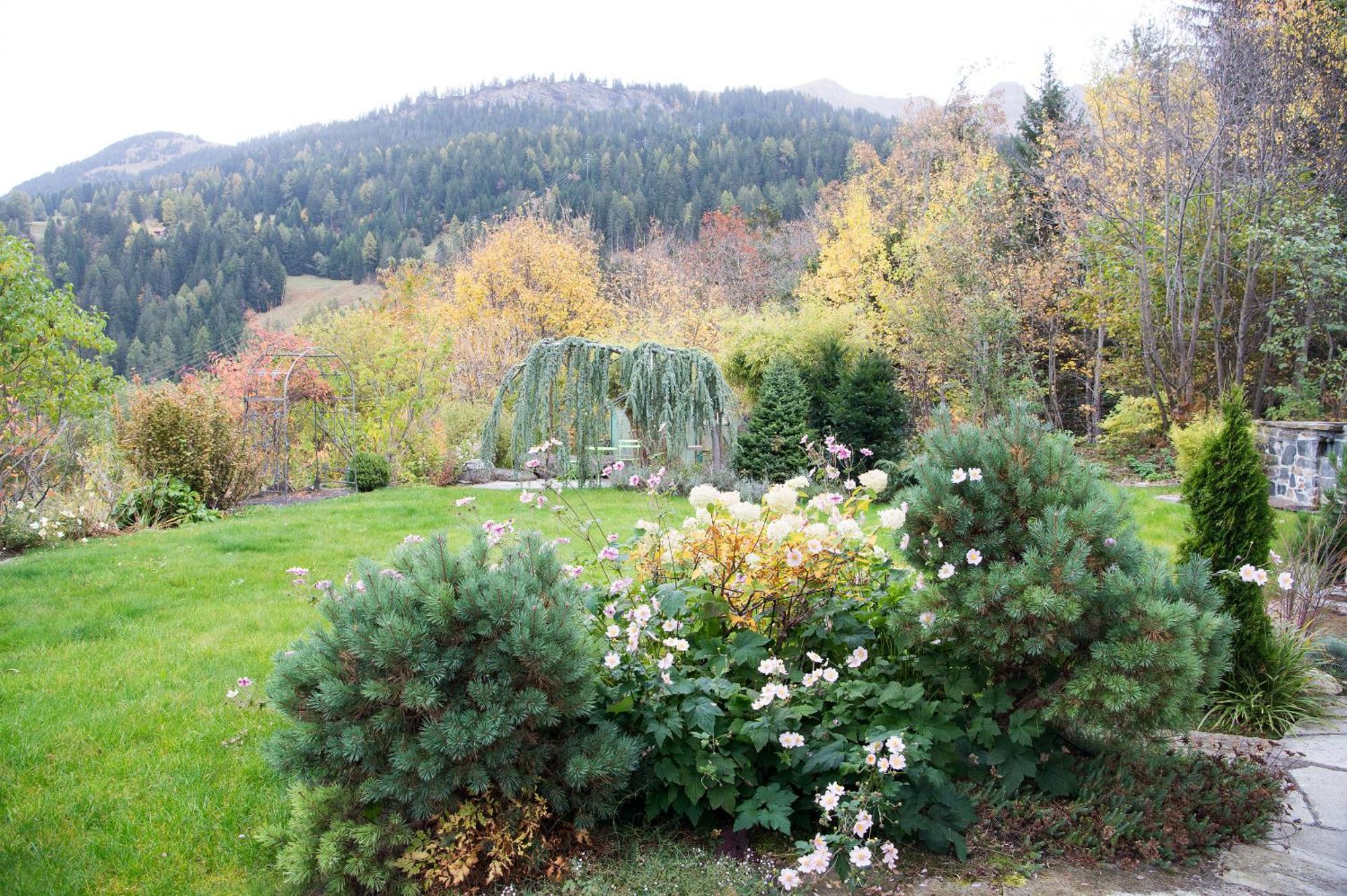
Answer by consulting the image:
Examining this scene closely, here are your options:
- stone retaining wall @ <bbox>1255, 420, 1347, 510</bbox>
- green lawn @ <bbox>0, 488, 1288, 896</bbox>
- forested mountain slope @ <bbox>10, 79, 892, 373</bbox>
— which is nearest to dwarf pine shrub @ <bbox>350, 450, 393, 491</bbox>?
green lawn @ <bbox>0, 488, 1288, 896</bbox>

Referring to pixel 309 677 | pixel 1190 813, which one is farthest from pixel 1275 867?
pixel 309 677

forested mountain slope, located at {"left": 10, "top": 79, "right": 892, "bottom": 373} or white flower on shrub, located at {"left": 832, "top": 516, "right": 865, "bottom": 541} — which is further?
forested mountain slope, located at {"left": 10, "top": 79, "right": 892, "bottom": 373}

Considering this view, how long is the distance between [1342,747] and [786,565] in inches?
101

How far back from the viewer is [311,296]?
43.5 meters

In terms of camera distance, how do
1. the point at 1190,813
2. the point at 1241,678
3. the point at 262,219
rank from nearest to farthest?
the point at 1190,813 < the point at 1241,678 < the point at 262,219

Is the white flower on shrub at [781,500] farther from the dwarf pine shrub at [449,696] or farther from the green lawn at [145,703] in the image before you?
the green lawn at [145,703]

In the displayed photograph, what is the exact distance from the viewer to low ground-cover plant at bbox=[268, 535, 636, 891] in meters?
2.17

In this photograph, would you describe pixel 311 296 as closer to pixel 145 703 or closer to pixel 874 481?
pixel 145 703

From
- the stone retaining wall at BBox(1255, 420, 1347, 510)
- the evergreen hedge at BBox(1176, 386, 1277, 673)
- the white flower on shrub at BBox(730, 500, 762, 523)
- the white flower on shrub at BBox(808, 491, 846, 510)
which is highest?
the white flower on shrub at BBox(808, 491, 846, 510)

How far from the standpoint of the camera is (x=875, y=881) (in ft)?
7.41

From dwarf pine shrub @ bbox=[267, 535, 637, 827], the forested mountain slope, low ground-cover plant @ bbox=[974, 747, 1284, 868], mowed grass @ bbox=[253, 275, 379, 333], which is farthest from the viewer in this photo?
mowed grass @ bbox=[253, 275, 379, 333]

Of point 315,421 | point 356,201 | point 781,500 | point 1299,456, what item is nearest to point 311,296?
point 356,201

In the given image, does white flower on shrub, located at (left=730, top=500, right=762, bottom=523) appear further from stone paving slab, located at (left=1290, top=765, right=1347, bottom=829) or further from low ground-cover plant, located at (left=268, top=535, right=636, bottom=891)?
stone paving slab, located at (left=1290, top=765, right=1347, bottom=829)

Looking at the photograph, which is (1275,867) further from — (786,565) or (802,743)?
(786,565)
